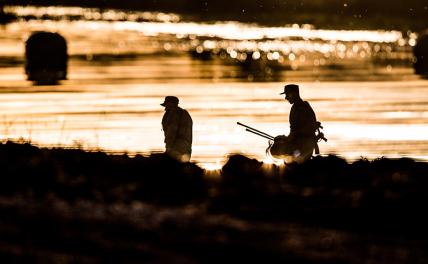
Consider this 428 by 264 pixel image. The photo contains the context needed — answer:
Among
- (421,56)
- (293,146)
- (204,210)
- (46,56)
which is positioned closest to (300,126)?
(293,146)

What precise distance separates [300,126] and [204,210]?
4419 mm

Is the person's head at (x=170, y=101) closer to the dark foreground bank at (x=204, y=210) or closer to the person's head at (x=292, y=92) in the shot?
the dark foreground bank at (x=204, y=210)

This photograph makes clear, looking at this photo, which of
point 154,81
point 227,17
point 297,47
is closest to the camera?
point 154,81

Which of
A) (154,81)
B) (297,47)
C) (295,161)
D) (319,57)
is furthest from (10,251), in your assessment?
(297,47)

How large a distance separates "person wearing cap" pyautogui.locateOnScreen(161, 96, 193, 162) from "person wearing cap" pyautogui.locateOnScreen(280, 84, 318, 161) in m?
1.80

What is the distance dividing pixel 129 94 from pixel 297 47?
172 feet

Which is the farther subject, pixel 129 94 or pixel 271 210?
pixel 129 94

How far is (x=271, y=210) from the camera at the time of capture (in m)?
16.1

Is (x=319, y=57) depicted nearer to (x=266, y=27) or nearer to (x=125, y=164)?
(x=266, y=27)

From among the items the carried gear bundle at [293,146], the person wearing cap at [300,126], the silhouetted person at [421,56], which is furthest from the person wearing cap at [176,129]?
the silhouetted person at [421,56]

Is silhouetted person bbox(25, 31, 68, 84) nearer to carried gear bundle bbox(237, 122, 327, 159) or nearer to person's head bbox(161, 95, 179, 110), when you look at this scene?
person's head bbox(161, 95, 179, 110)

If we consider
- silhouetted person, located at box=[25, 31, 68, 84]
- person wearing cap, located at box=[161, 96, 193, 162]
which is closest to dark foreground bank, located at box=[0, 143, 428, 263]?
person wearing cap, located at box=[161, 96, 193, 162]

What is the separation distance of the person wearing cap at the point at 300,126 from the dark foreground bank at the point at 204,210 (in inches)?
13.2

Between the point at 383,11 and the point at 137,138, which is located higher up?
the point at 383,11
